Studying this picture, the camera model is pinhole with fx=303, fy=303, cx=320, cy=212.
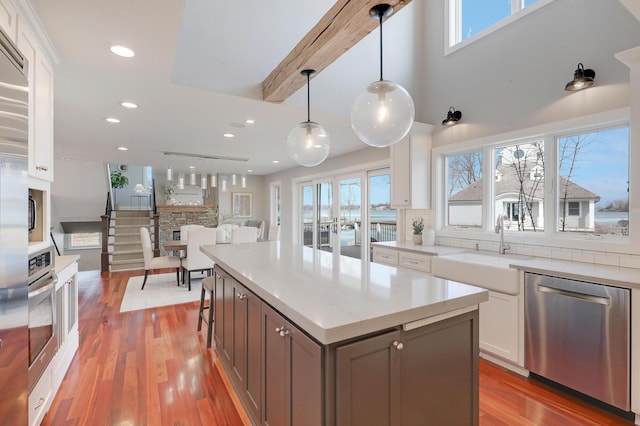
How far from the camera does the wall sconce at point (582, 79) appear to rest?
242cm

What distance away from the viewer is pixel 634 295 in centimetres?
183

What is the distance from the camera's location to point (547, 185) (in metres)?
2.84

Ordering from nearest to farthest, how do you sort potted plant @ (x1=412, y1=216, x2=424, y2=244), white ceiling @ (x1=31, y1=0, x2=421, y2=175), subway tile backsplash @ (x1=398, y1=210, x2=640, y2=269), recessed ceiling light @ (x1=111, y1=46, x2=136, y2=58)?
1. white ceiling @ (x1=31, y1=0, x2=421, y2=175)
2. recessed ceiling light @ (x1=111, y1=46, x2=136, y2=58)
3. subway tile backsplash @ (x1=398, y1=210, x2=640, y2=269)
4. potted plant @ (x1=412, y1=216, x2=424, y2=244)

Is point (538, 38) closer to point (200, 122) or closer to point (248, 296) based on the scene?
point (248, 296)

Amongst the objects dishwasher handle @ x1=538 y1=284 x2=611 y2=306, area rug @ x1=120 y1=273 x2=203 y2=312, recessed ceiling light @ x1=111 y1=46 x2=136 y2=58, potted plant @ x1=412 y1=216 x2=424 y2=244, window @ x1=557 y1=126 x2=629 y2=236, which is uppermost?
recessed ceiling light @ x1=111 y1=46 x2=136 y2=58

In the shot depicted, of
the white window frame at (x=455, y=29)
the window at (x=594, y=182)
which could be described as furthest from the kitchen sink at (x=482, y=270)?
the white window frame at (x=455, y=29)

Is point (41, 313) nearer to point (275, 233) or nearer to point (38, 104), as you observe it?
point (38, 104)

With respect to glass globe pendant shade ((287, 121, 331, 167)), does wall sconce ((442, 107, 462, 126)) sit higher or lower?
higher

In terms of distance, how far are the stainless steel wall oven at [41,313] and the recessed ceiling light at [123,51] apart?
1411 millimetres

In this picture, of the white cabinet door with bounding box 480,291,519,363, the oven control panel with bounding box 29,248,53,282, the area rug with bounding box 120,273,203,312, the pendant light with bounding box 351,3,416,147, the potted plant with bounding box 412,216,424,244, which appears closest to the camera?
the pendant light with bounding box 351,3,416,147

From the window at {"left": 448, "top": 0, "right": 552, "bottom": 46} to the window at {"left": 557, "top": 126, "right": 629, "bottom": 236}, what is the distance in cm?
139

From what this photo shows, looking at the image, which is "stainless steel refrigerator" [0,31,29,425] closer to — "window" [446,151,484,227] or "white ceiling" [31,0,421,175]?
"white ceiling" [31,0,421,175]

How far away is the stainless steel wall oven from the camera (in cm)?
163

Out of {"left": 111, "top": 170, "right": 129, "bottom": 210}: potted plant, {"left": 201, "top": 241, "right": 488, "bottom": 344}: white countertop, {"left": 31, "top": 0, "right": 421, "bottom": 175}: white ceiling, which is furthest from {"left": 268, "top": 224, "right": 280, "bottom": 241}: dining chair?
{"left": 111, "top": 170, "right": 129, "bottom": 210}: potted plant
